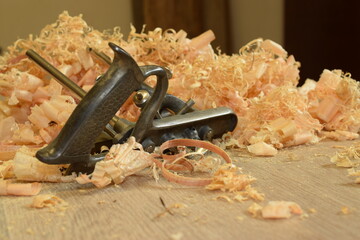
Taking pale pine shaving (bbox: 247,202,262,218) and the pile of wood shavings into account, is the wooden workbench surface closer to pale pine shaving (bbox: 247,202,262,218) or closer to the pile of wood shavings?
pale pine shaving (bbox: 247,202,262,218)

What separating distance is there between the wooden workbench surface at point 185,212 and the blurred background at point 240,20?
1.99 m

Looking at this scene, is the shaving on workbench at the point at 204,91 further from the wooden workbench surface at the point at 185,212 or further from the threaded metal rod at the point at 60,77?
the wooden workbench surface at the point at 185,212

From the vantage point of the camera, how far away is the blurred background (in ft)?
9.34

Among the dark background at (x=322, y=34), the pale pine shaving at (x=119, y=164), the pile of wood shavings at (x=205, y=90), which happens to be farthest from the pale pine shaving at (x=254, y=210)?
the dark background at (x=322, y=34)

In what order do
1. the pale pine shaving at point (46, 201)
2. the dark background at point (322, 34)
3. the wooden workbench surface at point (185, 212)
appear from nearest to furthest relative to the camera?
the wooden workbench surface at point (185, 212) < the pale pine shaving at point (46, 201) < the dark background at point (322, 34)

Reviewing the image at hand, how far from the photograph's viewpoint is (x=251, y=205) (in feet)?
2.76

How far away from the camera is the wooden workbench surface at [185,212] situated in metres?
0.74

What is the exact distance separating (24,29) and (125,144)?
3.36 metres

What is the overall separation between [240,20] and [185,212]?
2.92 m

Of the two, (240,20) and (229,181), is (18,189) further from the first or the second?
(240,20)

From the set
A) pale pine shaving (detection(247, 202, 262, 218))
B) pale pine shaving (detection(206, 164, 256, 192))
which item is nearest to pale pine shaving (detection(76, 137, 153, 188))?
pale pine shaving (detection(206, 164, 256, 192))

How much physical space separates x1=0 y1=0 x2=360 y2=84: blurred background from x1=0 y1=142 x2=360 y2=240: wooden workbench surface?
199 centimetres

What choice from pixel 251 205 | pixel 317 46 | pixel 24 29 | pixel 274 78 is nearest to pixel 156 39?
pixel 274 78

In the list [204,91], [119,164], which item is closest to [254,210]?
[119,164]
